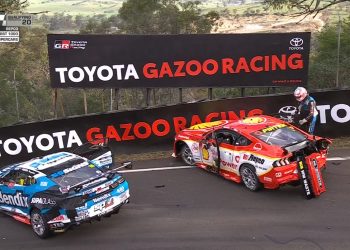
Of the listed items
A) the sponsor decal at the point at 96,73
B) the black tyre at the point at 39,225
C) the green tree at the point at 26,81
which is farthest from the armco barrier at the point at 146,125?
the green tree at the point at 26,81

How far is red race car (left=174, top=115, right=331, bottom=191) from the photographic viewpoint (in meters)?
10.2

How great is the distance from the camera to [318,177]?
10180 millimetres

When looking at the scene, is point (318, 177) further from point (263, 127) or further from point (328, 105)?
point (328, 105)

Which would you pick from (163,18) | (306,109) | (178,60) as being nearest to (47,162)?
(306,109)

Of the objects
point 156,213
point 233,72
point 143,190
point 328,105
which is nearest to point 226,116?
point 233,72

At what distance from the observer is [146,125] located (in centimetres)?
1472

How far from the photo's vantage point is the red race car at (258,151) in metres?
10.2

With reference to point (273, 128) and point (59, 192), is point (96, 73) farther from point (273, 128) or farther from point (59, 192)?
point (59, 192)

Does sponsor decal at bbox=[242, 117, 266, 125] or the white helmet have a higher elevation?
the white helmet

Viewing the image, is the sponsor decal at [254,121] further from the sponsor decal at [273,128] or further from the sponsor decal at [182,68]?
the sponsor decal at [182,68]

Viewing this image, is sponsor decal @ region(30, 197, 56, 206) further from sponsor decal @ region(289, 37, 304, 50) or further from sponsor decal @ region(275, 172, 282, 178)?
sponsor decal @ region(289, 37, 304, 50)

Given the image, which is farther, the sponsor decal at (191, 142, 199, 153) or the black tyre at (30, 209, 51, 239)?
the sponsor decal at (191, 142, 199, 153)

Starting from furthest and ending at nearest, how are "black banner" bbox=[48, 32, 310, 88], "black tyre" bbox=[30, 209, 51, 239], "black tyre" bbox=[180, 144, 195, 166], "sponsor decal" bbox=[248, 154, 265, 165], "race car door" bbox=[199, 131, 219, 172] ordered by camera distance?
1. "black banner" bbox=[48, 32, 310, 88]
2. "black tyre" bbox=[180, 144, 195, 166]
3. "race car door" bbox=[199, 131, 219, 172]
4. "sponsor decal" bbox=[248, 154, 265, 165]
5. "black tyre" bbox=[30, 209, 51, 239]

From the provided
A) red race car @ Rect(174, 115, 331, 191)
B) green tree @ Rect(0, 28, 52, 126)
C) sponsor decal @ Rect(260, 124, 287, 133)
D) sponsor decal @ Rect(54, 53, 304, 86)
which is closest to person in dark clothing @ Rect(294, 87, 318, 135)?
red race car @ Rect(174, 115, 331, 191)
